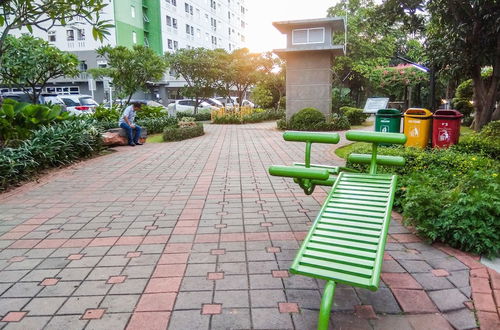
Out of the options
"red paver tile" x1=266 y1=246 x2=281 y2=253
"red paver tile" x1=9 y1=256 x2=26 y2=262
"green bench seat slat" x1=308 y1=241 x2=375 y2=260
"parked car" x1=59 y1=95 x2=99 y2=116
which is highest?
"parked car" x1=59 y1=95 x2=99 y2=116

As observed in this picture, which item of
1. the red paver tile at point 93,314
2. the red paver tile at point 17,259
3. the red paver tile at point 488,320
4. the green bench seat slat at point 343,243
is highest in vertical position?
the green bench seat slat at point 343,243

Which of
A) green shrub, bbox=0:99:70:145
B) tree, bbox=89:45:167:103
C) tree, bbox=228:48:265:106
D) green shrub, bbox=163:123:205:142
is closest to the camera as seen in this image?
green shrub, bbox=0:99:70:145

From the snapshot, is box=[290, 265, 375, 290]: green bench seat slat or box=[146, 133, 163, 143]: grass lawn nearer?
box=[290, 265, 375, 290]: green bench seat slat

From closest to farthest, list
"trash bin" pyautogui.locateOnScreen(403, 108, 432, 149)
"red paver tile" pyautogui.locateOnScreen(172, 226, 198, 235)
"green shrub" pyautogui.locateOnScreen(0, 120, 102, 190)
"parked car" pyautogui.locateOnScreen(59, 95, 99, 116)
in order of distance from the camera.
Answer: "red paver tile" pyautogui.locateOnScreen(172, 226, 198, 235) → "green shrub" pyautogui.locateOnScreen(0, 120, 102, 190) → "trash bin" pyautogui.locateOnScreen(403, 108, 432, 149) → "parked car" pyautogui.locateOnScreen(59, 95, 99, 116)

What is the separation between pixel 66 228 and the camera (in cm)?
430

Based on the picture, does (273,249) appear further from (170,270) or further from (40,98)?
(40,98)

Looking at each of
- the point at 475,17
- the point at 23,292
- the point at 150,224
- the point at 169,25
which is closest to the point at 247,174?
the point at 150,224

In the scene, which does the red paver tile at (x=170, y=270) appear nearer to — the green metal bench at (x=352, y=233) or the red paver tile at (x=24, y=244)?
the green metal bench at (x=352, y=233)

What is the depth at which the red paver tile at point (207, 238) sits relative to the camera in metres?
3.81

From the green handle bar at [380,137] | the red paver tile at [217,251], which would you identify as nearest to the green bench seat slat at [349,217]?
the green handle bar at [380,137]

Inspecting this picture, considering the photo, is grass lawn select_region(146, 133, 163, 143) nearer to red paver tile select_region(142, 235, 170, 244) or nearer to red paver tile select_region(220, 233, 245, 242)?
red paver tile select_region(142, 235, 170, 244)

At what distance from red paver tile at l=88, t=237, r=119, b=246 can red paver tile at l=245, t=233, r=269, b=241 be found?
1.34 meters

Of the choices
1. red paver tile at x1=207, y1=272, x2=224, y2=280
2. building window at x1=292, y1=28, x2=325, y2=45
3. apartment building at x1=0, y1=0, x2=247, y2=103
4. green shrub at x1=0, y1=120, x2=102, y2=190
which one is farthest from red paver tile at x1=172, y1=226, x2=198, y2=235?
apartment building at x1=0, y1=0, x2=247, y2=103

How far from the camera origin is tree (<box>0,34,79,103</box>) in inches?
521
